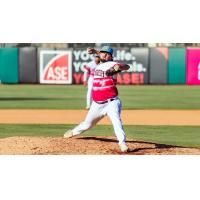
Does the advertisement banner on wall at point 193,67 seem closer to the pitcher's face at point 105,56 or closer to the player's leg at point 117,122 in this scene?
the player's leg at point 117,122

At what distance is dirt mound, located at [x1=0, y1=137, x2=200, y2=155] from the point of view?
909cm

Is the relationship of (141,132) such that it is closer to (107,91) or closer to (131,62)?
(107,91)

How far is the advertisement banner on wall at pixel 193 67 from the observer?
23.2 m

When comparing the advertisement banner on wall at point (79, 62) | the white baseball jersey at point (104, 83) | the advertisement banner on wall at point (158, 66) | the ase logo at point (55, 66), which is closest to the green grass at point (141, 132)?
the white baseball jersey at point (104, 83)

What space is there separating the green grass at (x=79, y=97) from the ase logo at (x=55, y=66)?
366 mm

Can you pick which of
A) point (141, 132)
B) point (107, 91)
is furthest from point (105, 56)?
point (141, 132)

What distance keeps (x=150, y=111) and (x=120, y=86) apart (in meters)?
7.29

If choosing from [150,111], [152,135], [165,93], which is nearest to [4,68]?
[165,93]

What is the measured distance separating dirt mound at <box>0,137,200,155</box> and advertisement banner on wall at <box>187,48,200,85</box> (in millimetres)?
13601

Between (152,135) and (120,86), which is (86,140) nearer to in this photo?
(152,135)

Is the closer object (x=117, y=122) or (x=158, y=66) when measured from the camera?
(x=117, y=122)

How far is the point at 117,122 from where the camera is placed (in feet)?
29.4

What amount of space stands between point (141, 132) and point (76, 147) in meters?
2.81
